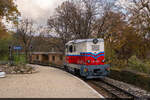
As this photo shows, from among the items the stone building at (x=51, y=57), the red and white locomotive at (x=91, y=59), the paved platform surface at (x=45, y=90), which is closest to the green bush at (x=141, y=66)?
the red and white locomotive at (x=91, y=59)

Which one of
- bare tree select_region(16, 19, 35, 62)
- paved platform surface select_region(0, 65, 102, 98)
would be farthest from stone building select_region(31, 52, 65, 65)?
paved platform surface select_region(0, 65, 102, 98)

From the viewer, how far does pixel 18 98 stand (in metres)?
6.97

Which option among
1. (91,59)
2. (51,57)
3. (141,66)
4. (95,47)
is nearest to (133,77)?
(91,59)

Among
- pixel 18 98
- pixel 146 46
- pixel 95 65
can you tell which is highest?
pixel 146 46

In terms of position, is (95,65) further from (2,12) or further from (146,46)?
(2,12)

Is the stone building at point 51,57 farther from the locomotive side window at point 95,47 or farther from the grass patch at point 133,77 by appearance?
the locomotive side window at point 95,47

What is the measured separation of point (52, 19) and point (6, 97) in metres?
23.1

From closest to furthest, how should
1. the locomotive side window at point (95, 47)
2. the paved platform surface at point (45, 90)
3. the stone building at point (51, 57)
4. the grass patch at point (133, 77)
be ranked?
the paved platform surface at point (45, 90) < the grass patch at point (133, 77) < the locomotive side window at point (95, 47) < the stone building at point (51, 57)

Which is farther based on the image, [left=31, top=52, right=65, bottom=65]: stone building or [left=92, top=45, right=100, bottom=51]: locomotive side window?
[left=31, top=52, right=65, bottom=65]: stone building

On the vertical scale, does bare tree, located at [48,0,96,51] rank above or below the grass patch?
above

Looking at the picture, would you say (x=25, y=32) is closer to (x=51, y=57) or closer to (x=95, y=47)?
(x=51, y=57)

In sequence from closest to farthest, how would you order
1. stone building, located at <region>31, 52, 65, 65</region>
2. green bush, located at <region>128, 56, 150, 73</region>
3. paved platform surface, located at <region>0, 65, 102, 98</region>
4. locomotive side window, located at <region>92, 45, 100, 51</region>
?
1. paved platform surface, located at <region>0, 65, 102, 98</region>
2. locomotive side window, located at <region>92, 45, 100, 51</region>
3. green bush, located at <region>128, 56, 150, 73</region>
4. stone building, located at <region>31, 52, 65, 65</region>

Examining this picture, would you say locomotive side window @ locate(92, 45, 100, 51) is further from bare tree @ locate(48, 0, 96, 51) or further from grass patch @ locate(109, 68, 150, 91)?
bare tree @ locate(48, 0, 96, 51)

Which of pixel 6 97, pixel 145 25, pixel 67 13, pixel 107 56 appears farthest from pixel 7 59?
pixel 145 25
